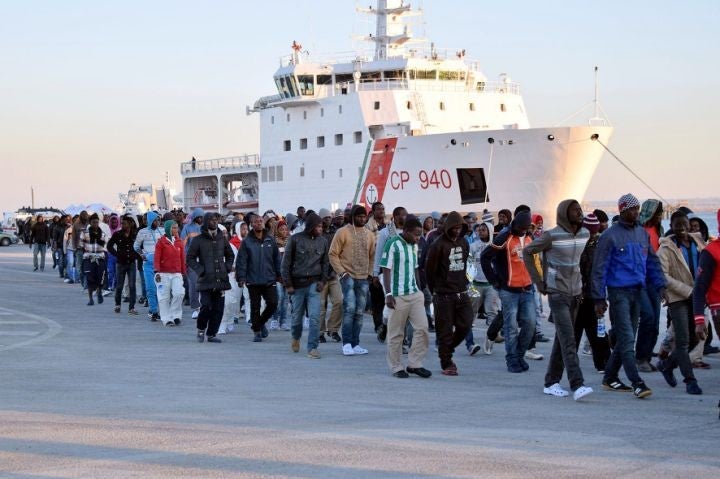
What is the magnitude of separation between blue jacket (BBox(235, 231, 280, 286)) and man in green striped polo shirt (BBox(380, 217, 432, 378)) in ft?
11.3

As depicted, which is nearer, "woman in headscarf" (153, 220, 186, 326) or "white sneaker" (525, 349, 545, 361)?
"white sneaker" (525, 349, 545, 361)

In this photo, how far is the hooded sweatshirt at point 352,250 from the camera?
12.6m

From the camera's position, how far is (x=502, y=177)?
3219cm

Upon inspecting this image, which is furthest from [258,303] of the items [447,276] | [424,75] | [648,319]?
[424,75]

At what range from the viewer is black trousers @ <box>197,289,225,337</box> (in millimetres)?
13461

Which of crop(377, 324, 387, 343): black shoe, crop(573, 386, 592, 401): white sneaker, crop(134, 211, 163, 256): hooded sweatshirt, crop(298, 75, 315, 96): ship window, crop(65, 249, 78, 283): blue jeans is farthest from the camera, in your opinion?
crop(298, 75, 315, 96): ship window

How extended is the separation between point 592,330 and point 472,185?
22.0 meters

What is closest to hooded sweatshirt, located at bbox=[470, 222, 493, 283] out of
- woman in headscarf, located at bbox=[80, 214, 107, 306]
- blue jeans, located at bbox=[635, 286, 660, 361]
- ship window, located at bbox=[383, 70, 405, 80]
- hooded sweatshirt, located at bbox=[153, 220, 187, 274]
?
blue jeans, located at bbox=[635, 286, 660, 361]

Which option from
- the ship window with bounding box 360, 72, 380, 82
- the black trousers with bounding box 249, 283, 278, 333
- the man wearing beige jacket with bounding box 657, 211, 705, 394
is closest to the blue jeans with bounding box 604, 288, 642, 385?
the man wearing beige jacket with bounding box 657, 211, 705, 394

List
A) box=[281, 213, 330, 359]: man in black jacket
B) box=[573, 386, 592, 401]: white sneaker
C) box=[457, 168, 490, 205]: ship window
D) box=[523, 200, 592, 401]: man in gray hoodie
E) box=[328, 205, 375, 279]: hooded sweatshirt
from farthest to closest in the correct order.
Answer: box=[457, 168, 490, 205]: ship window < box=[328, 205, 375, 279]: hooded sweatshirt < box=[281, 213, 330, 359]: man in black jacket < box=[523, 200, 592, 401]: man in gray hoodie < box=[573, 386, 592, 401]: white sneaker

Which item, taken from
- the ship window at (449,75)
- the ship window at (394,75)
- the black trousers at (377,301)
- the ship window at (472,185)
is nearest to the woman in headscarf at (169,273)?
the black trousers at (377,301)

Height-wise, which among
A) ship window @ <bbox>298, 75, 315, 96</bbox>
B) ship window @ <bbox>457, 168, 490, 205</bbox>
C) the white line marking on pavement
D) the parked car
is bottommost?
the white line marking on pavement

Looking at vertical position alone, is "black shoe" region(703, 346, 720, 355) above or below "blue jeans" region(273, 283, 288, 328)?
below

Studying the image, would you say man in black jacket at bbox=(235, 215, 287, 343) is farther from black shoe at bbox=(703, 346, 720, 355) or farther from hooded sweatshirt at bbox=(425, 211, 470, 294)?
black shoe at bbox=(703, 346, 720, 355)
